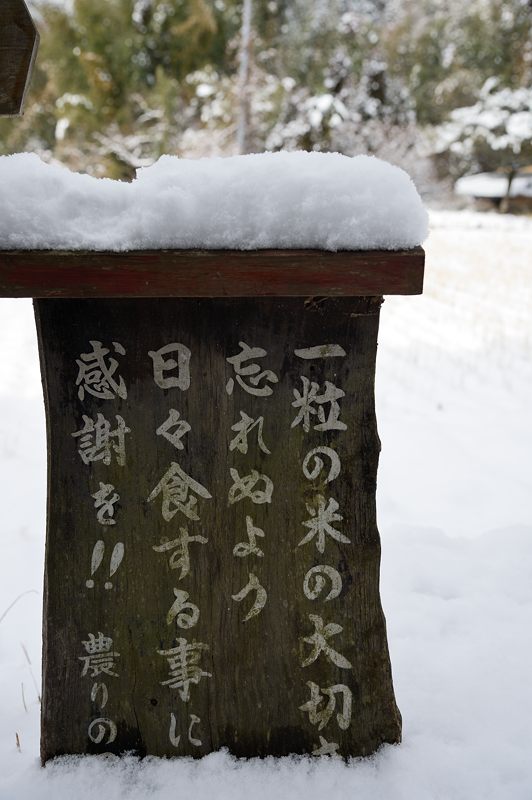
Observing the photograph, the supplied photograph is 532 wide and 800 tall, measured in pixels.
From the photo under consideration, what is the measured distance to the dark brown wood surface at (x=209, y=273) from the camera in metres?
1.06

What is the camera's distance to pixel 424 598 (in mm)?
2021

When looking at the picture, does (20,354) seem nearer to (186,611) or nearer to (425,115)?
(186,611)

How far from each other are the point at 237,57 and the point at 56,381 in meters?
18.4

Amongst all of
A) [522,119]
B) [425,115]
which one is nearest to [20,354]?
[522,119]

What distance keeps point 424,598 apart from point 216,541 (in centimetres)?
102

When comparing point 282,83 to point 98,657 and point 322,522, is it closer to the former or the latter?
point 322,522

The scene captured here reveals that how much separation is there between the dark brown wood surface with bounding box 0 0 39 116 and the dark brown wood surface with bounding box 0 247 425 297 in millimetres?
274

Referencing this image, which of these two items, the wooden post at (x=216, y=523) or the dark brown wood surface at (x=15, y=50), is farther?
the wooden post at (x=216, y=523)

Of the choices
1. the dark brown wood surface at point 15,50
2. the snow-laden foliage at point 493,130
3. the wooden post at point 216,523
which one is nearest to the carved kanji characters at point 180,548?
the wooden post at point 216,523

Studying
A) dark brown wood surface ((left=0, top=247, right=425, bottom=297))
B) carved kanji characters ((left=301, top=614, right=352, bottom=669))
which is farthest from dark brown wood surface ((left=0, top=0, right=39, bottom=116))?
carved kanji characters ((left=301, top=614, right=352, bottom=669))

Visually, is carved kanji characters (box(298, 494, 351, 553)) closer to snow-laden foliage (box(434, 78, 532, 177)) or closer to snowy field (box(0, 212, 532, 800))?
snowy field (box(0, 212, 532, 800))

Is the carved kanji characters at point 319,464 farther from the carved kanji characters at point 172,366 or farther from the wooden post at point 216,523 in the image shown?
the carved kanji characters at point 172,366

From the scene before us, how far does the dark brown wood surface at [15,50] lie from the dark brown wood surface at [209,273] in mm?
274

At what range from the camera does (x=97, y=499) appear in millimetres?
1253
